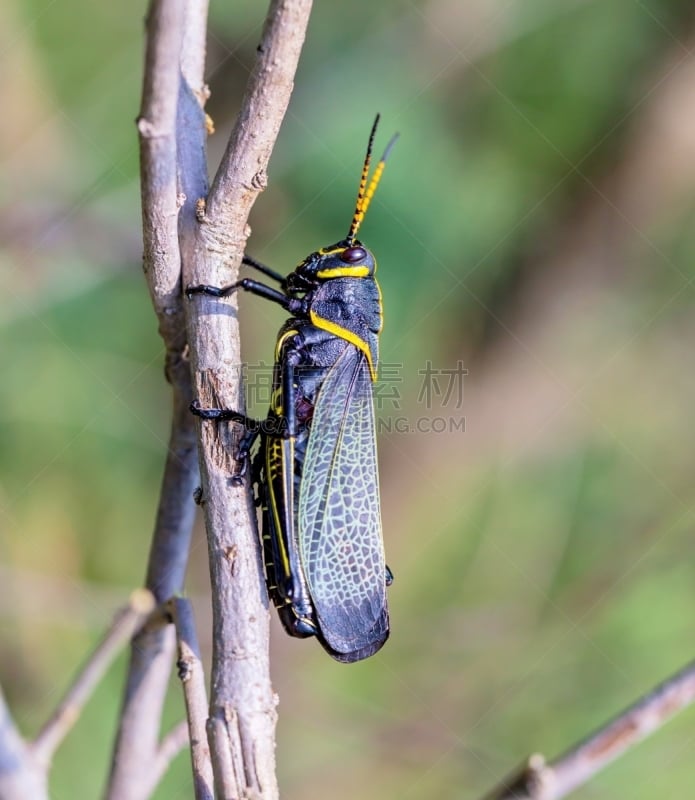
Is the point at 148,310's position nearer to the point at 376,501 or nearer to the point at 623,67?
the point at 376,501

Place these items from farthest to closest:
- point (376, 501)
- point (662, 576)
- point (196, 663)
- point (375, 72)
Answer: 1. point (662, 576)
2. point (375, 72)
3. point (376, 501)
4. point (196, 663)

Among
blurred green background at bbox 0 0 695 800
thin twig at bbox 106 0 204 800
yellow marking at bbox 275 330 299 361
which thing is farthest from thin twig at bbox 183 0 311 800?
blurred green background at bbox 0 0 695 800

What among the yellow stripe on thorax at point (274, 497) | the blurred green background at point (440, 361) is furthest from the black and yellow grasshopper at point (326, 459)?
the blurred green background at point (440, 361)

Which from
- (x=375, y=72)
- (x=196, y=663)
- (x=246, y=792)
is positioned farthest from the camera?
(x=375, y=72)

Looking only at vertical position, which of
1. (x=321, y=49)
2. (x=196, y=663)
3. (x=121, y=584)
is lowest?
(x=196, y=663)

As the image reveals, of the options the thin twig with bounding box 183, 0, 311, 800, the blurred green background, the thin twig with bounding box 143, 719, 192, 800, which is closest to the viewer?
the thin twig with bounding box 183, 0, 311, 800

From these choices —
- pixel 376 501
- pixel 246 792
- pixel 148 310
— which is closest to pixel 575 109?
pixel 148 310

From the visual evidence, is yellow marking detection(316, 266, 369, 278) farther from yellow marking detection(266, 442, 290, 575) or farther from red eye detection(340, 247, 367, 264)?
yellow marking detection(266, 442, 290, 575)

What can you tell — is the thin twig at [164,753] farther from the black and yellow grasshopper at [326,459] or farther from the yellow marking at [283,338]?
the yellow marking at [283,338]
